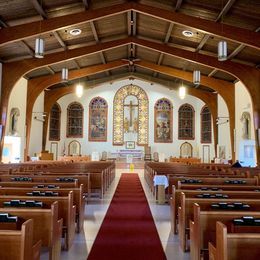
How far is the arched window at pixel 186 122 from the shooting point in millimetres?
21484

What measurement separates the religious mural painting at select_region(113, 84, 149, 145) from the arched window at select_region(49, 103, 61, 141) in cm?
366

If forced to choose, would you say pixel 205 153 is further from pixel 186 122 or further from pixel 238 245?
pixel 238 245

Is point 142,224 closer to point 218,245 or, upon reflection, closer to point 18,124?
point 218,245

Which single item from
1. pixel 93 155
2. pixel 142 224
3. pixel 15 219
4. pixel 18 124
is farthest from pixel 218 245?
pixel 93 155

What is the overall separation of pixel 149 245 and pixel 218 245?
6.03ft

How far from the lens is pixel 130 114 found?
21625 mm

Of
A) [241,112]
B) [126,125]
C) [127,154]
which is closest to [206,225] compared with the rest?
[241,112]

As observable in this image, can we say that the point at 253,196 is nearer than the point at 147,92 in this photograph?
Yes

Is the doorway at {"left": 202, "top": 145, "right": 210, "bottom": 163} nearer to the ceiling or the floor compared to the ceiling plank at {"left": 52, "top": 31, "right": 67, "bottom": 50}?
nearer to the floor

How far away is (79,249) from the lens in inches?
147

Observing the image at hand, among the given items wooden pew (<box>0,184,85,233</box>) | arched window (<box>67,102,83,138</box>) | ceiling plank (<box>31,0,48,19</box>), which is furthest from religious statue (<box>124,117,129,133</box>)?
wooden pew (<box>0,184,85,233</box>)

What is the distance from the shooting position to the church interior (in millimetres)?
3443

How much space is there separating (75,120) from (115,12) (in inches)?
512

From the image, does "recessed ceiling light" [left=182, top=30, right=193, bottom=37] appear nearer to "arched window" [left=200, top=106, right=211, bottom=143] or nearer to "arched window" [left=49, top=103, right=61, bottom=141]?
"arched window" [left=200, top=106, right=211, bottom=143]
